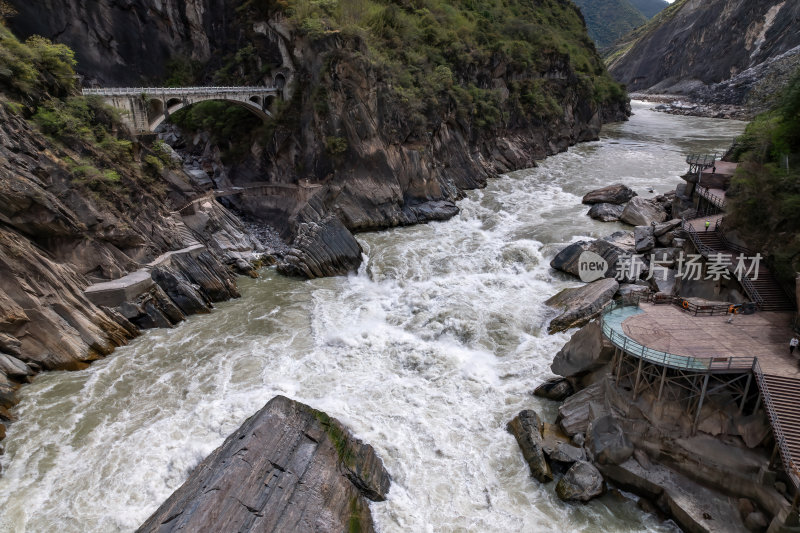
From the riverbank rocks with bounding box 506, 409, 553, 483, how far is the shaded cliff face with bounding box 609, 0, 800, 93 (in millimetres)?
116330

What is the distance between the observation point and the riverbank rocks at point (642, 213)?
34.7 metres

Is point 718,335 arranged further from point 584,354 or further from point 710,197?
point 710,197

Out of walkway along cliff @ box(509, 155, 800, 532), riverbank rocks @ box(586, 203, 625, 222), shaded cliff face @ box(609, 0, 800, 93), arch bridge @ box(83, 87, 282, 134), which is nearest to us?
walkway along cliff @ box(509, 155, 800, 532)

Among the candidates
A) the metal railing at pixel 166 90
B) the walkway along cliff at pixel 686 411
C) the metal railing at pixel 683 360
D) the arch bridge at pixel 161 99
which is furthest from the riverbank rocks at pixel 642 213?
the metal railing at pixel 166 90

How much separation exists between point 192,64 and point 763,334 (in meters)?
58.5

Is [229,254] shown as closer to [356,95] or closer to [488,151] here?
[356,95]

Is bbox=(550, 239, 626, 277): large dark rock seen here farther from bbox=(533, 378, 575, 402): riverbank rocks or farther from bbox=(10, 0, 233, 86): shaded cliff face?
bbox=(10, 0, 233, 86): shaded cliff face

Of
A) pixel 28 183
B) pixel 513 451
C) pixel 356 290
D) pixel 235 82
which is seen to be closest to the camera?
pixel 513 451

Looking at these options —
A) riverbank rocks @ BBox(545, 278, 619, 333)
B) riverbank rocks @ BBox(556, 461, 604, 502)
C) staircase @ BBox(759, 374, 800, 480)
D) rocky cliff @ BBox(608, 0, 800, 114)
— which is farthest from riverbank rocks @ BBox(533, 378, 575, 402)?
rocky cliff @ BBox(608, 0, 800, 114)

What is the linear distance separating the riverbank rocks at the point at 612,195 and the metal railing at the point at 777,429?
89.3 feet

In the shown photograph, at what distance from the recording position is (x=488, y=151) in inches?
2094


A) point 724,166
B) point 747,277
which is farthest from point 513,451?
point 724,166

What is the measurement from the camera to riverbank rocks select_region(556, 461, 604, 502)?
14320 millimetres

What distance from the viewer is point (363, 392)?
62.7 feet
